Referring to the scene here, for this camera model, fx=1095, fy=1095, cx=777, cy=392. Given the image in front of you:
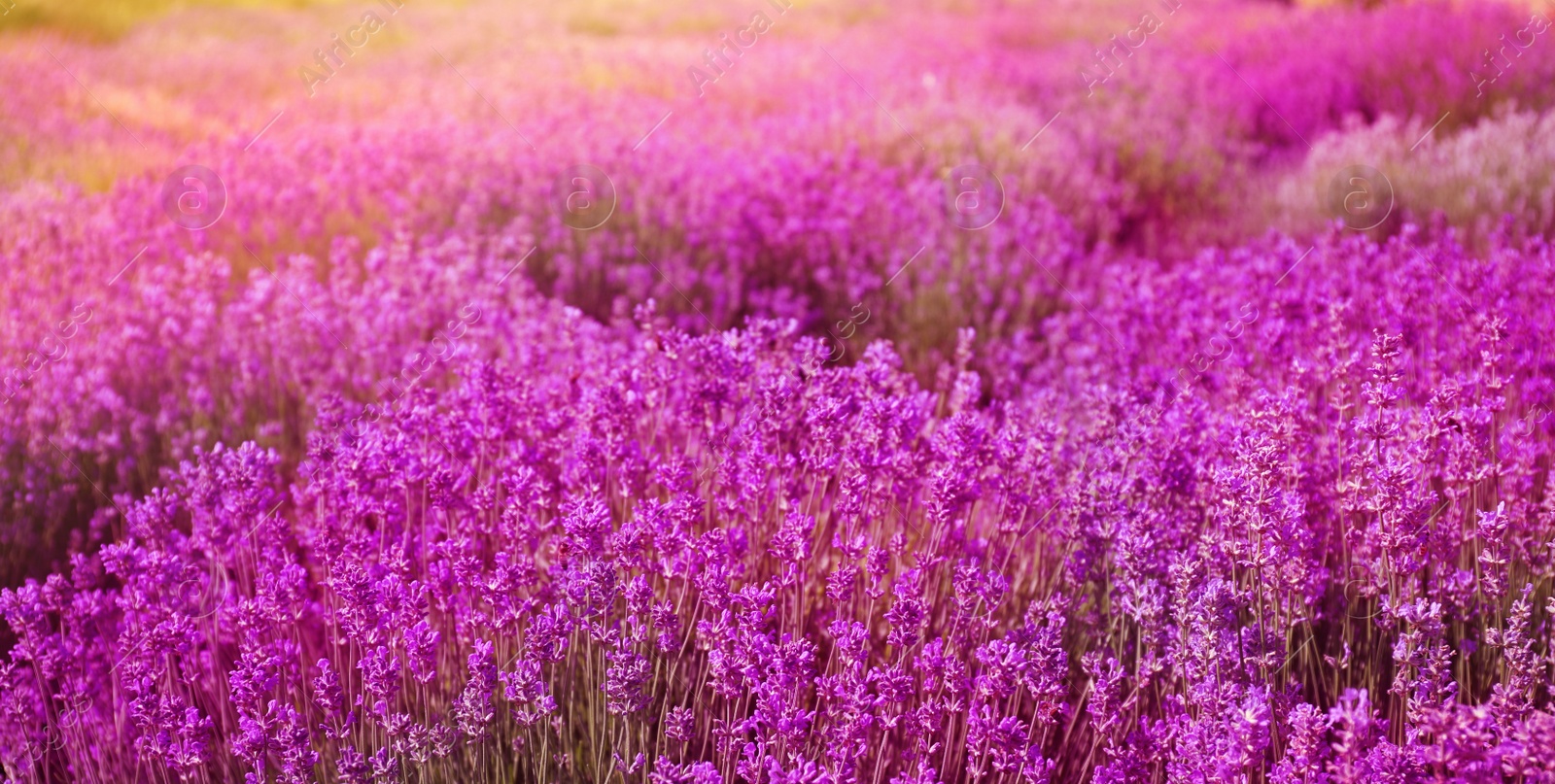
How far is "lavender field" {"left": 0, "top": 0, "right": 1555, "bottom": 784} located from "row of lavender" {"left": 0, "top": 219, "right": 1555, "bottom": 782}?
0.02m

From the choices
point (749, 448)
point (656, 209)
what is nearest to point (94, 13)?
point (656, 209)

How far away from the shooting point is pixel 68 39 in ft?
25.2

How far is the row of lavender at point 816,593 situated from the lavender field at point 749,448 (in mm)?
17

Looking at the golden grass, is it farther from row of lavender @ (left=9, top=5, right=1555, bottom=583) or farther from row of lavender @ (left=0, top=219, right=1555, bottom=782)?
row of lavender @ (left=0, top=219, right=1555, bottom=782)

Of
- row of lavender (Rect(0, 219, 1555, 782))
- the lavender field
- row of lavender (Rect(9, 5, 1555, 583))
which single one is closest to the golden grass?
the lavender field

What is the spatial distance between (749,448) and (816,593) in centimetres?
37

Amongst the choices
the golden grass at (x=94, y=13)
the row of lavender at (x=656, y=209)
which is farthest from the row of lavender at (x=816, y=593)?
the golden grass at (x=94, y=13)

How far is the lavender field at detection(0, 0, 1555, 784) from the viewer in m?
1.96

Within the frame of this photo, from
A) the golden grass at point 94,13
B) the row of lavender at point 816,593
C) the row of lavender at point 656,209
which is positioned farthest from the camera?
the golden grass at point 94,13

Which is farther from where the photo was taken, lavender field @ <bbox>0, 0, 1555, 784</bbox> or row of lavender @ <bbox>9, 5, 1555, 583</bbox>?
row of lavender @ <bbox>9, 5, 1555, 583</bbox>

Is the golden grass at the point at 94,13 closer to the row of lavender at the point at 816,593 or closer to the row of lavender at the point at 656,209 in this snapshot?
the row of lavender at the point at 656,209

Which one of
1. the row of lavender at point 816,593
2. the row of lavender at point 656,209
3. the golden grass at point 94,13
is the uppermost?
the golden grass at point 94,13

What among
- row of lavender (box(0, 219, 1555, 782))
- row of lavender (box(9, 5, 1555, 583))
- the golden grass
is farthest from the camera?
the golden grass

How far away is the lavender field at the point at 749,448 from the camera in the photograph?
77.2 inches
